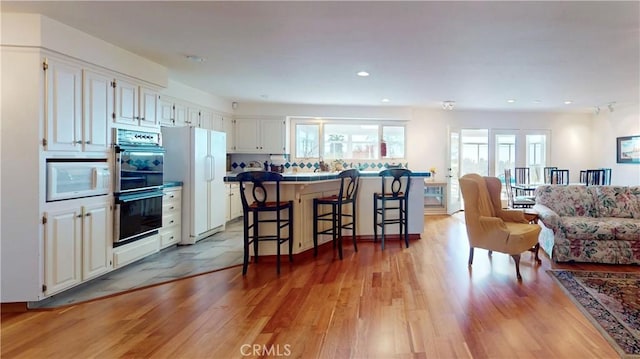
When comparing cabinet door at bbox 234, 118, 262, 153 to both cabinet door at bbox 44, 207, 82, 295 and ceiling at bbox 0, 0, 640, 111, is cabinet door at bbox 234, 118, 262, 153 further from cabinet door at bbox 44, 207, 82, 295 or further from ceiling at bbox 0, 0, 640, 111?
cabinet door at bbox 44, 207, 82, 295

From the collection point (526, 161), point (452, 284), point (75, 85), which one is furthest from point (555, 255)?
point (75, 85)

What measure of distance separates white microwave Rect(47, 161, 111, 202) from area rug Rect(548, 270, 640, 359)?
4281mm

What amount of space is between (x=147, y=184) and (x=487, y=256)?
4224 millimetres

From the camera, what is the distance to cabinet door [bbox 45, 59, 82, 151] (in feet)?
8.94

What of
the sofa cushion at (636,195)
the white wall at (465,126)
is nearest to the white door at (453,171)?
the white wall at (465,126)

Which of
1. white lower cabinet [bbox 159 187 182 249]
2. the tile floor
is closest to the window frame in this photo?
the tile floor

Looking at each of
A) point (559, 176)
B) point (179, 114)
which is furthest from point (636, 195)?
point (179, 114)

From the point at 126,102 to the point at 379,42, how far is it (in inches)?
109

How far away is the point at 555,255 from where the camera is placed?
3816mm

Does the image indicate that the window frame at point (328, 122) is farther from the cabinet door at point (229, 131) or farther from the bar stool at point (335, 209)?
the bar stool at point (335, 209)

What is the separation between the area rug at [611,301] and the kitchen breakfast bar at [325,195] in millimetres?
1892

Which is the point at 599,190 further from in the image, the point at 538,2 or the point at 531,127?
the point at 531,127

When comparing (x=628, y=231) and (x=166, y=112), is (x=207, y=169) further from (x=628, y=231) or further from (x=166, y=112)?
(x=628, y=231)

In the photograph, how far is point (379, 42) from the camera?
3.17 metres
